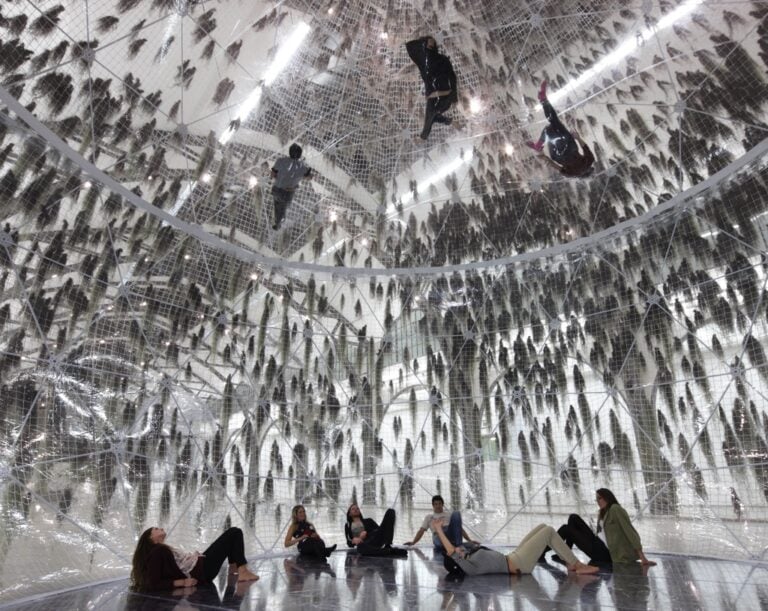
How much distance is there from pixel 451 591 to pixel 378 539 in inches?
173

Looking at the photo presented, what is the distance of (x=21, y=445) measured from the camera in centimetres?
852

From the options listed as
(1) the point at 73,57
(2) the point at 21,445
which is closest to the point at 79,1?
(1) the point at 73,57

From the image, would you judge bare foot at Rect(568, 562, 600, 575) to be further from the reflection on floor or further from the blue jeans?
the blue jeans

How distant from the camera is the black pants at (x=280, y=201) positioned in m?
12.7

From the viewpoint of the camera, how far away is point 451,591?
6.43m

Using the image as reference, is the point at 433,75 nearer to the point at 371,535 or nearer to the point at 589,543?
the point at 589,543

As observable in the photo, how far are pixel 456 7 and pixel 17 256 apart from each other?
912cm

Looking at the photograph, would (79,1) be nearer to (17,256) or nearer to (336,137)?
(17,256)

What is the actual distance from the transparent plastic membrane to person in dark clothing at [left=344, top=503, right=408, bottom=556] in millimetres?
1971

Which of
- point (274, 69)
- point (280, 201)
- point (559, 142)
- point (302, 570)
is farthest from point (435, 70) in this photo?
point (302, 570)

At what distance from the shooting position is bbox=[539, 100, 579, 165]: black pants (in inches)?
436

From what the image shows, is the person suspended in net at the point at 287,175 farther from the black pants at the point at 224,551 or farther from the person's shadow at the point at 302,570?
the person's shadow at the point at 302,570

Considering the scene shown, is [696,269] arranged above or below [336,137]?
below

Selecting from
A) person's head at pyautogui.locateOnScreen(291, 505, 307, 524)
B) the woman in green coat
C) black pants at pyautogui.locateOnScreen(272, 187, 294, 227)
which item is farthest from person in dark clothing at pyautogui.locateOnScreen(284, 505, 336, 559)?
black pants at pyautogui.locateOnScreen(272, 187, 294, 227)
